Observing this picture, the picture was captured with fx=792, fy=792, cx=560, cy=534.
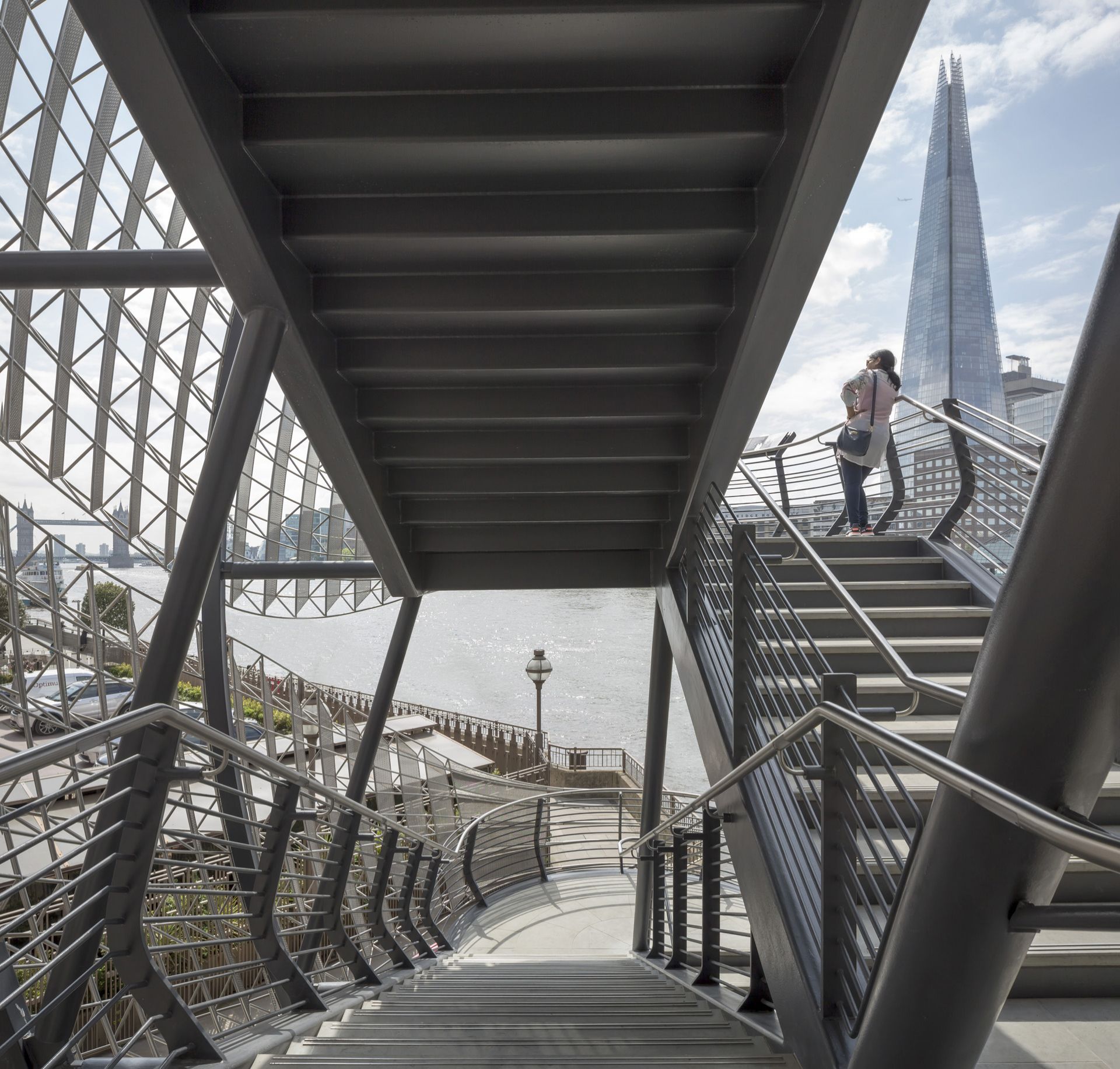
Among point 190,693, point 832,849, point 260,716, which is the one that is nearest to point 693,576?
point 832,849

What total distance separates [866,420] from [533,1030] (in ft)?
14.3

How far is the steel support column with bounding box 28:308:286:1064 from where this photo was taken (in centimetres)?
197

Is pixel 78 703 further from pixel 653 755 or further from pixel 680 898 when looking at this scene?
pixel 680 898

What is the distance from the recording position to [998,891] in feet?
4.24

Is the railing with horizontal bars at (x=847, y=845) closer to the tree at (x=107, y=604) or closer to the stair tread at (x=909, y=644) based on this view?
the stair tread at (x=909, y=644)

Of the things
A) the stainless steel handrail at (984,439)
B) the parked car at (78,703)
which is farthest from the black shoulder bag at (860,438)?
the parked car at (78,703)

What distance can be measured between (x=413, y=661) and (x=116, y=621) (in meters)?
34.6

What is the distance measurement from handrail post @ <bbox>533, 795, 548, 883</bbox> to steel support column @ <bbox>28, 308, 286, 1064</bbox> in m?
7.22

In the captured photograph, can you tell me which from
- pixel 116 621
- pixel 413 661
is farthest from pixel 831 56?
pixel 413 661

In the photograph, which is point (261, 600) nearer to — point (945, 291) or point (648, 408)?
point (648, 408)

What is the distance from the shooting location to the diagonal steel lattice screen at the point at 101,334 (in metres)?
6.59

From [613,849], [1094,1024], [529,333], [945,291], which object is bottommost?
[613,849]

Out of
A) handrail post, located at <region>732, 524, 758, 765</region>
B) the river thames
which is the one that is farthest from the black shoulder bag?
the river thames

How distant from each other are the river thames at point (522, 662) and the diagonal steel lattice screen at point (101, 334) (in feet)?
46.2
